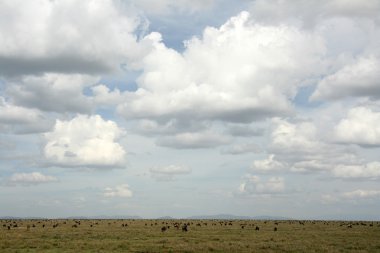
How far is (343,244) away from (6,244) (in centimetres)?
3741

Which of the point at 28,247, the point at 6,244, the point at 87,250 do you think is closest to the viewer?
the point at 87,250

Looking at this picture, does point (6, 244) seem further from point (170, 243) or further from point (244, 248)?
point (244, 248)

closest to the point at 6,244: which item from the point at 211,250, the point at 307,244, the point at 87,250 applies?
the point at 87,250

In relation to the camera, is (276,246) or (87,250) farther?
(276,246)

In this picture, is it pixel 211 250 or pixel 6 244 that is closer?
pixel 211 250

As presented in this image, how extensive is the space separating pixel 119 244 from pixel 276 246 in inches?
662

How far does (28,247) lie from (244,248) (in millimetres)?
22068

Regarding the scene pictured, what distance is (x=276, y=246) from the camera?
1907 inches

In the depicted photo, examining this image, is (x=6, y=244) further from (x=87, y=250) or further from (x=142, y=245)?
(x=142, y=245)

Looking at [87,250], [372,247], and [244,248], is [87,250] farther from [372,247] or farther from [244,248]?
[372,247]

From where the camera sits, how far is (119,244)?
164 feet

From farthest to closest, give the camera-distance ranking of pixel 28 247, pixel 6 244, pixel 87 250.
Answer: pixel 6 244, pixel 28 247, pixel 87 250

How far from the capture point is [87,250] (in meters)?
44.4

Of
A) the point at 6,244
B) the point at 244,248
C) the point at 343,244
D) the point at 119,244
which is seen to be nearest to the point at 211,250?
the point at 244,248
